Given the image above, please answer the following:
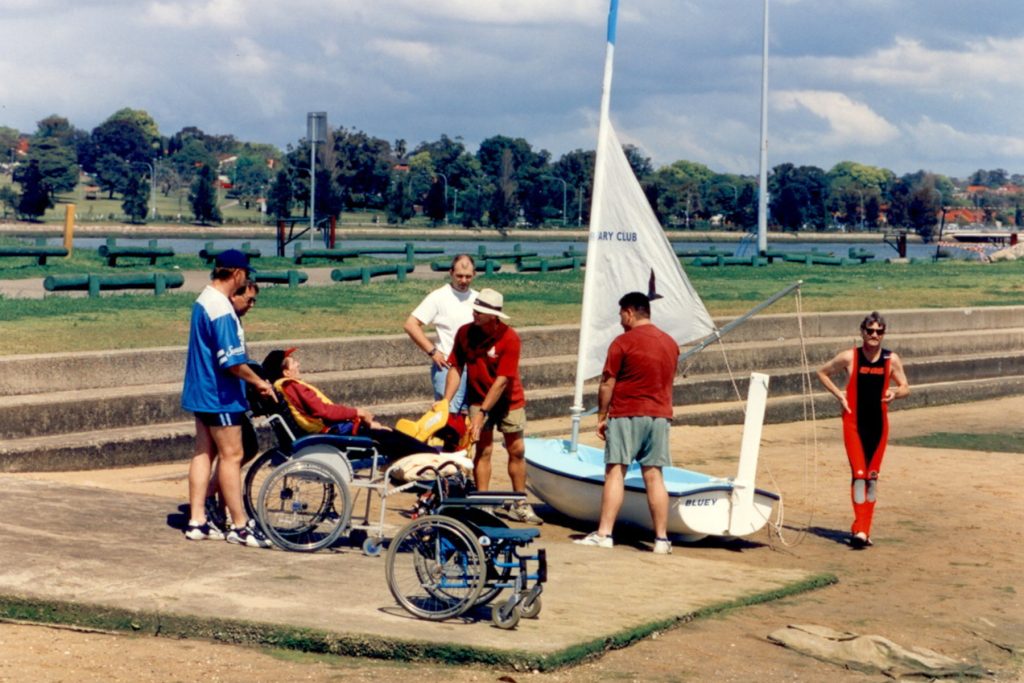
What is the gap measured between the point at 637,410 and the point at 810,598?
166cm

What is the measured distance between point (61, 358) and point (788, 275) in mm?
28079

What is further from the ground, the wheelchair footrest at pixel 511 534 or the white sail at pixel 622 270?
the white sail at pixel 622 270

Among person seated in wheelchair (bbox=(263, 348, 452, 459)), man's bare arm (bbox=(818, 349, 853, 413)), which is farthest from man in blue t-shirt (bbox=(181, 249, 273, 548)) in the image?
man's bare arm (bbox=(818, 349, 853, 413))

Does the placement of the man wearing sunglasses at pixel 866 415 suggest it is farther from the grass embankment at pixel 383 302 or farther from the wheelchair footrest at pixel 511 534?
the wheelchair footrest at pixel 511 534

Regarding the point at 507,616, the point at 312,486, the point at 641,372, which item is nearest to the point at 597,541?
the point at 641,372

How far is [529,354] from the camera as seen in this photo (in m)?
19.0

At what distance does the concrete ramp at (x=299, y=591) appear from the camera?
7.27 m

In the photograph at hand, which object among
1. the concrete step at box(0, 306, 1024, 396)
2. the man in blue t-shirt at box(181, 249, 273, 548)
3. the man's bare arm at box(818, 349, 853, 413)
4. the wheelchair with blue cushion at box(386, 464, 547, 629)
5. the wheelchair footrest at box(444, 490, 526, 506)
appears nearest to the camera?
the wheelchair with blue cushion at box(386, 464, 547, 629)

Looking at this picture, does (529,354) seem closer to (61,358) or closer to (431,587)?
(61,358)

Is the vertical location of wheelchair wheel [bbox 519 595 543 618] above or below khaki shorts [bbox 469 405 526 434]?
below

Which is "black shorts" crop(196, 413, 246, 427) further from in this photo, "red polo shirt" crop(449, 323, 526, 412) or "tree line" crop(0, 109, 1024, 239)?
"tree line" crop(0, 109, 1024, 239)

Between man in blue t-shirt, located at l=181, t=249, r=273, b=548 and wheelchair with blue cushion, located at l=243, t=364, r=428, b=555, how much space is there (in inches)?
7.2

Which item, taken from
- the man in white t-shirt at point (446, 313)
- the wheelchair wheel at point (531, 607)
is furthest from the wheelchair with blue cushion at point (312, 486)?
the man in white t-shirt at point (446, 313)

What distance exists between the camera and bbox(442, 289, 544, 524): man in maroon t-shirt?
10.4 metres
